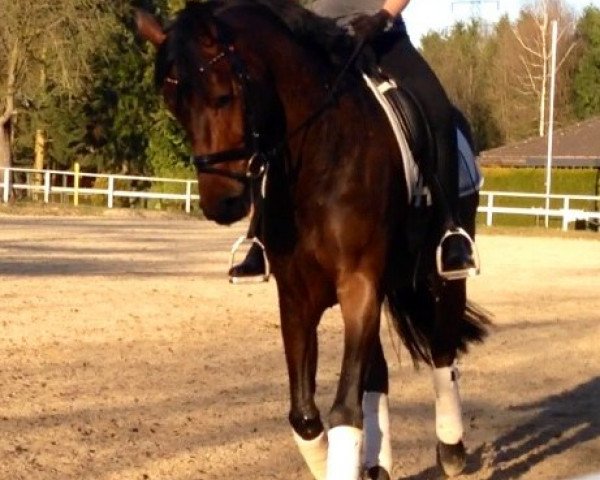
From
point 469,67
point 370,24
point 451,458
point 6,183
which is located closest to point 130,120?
point 6,183

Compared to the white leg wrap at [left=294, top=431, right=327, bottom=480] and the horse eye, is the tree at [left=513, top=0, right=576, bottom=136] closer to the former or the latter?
the white leg wrap at [left=294, top=431, right=327, bottom=480]

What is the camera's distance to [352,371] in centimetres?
564

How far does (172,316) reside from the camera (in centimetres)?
1365

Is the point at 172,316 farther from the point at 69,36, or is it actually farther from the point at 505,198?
the point at 505,198

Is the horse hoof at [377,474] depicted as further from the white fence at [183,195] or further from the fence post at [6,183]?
the fence post at [6,183]

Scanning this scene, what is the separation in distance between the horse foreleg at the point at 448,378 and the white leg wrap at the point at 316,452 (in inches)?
46.1

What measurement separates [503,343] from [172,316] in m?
3.32

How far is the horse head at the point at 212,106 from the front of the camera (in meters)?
4.87

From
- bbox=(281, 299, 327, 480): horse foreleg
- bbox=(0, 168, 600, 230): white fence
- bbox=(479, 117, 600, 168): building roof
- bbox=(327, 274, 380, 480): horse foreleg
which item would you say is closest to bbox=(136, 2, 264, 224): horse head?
bbox=(327, 274, 380, 480): horse foreleg

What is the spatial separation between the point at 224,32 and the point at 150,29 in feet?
0.95

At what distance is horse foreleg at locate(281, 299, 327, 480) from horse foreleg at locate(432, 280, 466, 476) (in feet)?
3.93

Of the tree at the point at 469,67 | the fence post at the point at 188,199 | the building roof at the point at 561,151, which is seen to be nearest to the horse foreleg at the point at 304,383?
the fence post at the point at 188,199

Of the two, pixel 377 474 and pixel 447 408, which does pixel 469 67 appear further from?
pixel 377 474

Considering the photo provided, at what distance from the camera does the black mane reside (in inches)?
192
